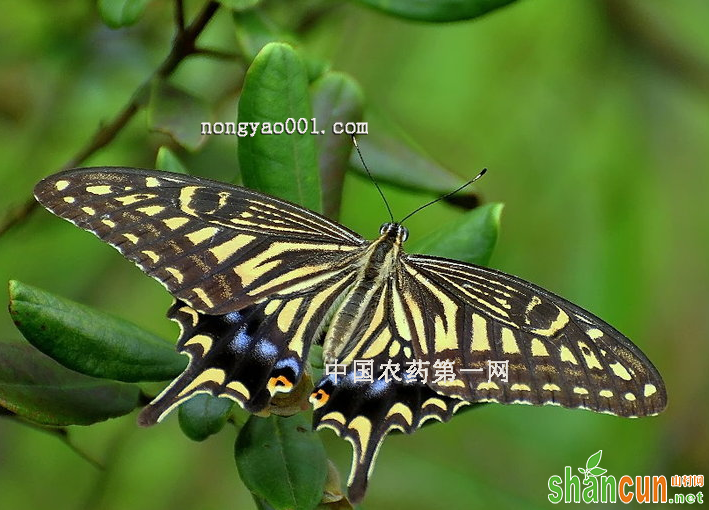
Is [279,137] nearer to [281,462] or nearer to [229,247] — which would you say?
[229,247]

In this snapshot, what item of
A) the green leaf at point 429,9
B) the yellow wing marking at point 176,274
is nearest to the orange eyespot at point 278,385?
the yellow wing marking at point 176,274

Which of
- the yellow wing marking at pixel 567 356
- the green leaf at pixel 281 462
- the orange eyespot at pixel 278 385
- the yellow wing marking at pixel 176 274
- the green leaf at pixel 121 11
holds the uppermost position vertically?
the green leaf at pixel 121 11

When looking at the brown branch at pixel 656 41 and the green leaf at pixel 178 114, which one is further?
the brown branch at pixel 656 41

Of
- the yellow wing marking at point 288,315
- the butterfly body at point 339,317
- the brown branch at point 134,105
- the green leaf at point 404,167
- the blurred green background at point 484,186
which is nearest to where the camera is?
the butterfly body at point 339,317

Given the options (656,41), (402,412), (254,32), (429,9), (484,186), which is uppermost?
(656,41)

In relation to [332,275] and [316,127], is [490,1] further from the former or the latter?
[332,275]

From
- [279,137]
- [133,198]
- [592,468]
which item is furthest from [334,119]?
[592,468]

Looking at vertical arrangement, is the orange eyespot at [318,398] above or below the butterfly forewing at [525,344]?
below

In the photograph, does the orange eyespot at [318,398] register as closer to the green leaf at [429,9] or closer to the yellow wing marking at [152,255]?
the yellow wing marking at [152,255]
